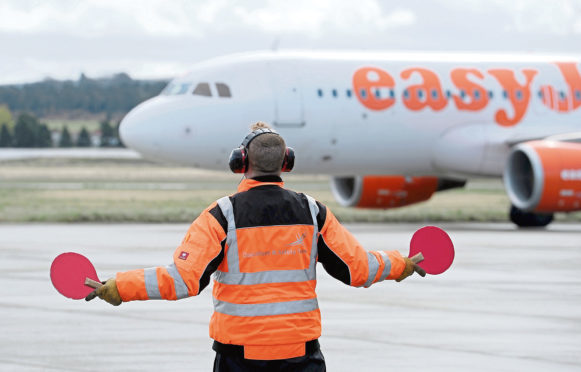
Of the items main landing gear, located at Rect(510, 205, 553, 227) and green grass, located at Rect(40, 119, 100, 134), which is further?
green grass, located at Rect(40, 119, 100, 134)

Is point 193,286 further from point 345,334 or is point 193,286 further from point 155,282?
point 345,334

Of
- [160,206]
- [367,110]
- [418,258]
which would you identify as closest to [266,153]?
[418,258]

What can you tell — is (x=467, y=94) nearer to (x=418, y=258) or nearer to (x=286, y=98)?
(x=286, y=98)

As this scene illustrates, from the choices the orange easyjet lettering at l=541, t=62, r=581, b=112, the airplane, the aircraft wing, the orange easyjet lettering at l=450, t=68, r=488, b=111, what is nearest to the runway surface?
the airplane

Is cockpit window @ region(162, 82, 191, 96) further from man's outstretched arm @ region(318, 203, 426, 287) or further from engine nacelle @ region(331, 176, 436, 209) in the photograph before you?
man's outstretched arm @ region(318, 203, 426, 287)

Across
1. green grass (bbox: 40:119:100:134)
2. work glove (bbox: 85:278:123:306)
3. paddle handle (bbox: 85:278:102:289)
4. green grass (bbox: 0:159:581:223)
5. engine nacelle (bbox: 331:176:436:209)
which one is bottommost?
green grass (bbox: 40:119:100:134)

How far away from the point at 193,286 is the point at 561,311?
593cm

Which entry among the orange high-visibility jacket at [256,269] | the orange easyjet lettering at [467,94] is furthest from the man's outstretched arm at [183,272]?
the orange easyjet lettering at [467,94]

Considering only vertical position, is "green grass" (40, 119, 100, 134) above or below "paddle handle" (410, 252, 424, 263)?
below

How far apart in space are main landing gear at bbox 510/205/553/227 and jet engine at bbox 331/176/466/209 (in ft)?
5.65

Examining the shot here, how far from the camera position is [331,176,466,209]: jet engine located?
22734 millimetres

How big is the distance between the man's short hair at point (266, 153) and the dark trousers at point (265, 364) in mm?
753

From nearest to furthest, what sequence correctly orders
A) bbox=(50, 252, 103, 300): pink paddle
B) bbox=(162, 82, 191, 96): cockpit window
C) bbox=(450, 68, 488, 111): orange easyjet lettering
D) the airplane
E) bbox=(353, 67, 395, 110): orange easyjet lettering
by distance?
bbox=(50, 252, 103, 300): pink paddle → the airplane → bbox=(162, 82, 191, 96): cockpit window → bbox=(353, 67, 395, 110): orange easyjet lettering → bbox=(450, 68, 488, 111): orange easyjet lettering

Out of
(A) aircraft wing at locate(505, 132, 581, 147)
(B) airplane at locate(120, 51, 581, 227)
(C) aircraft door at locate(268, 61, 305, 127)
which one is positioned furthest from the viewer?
(A) aircraft wing at locate(505, 132, 581, 147)
